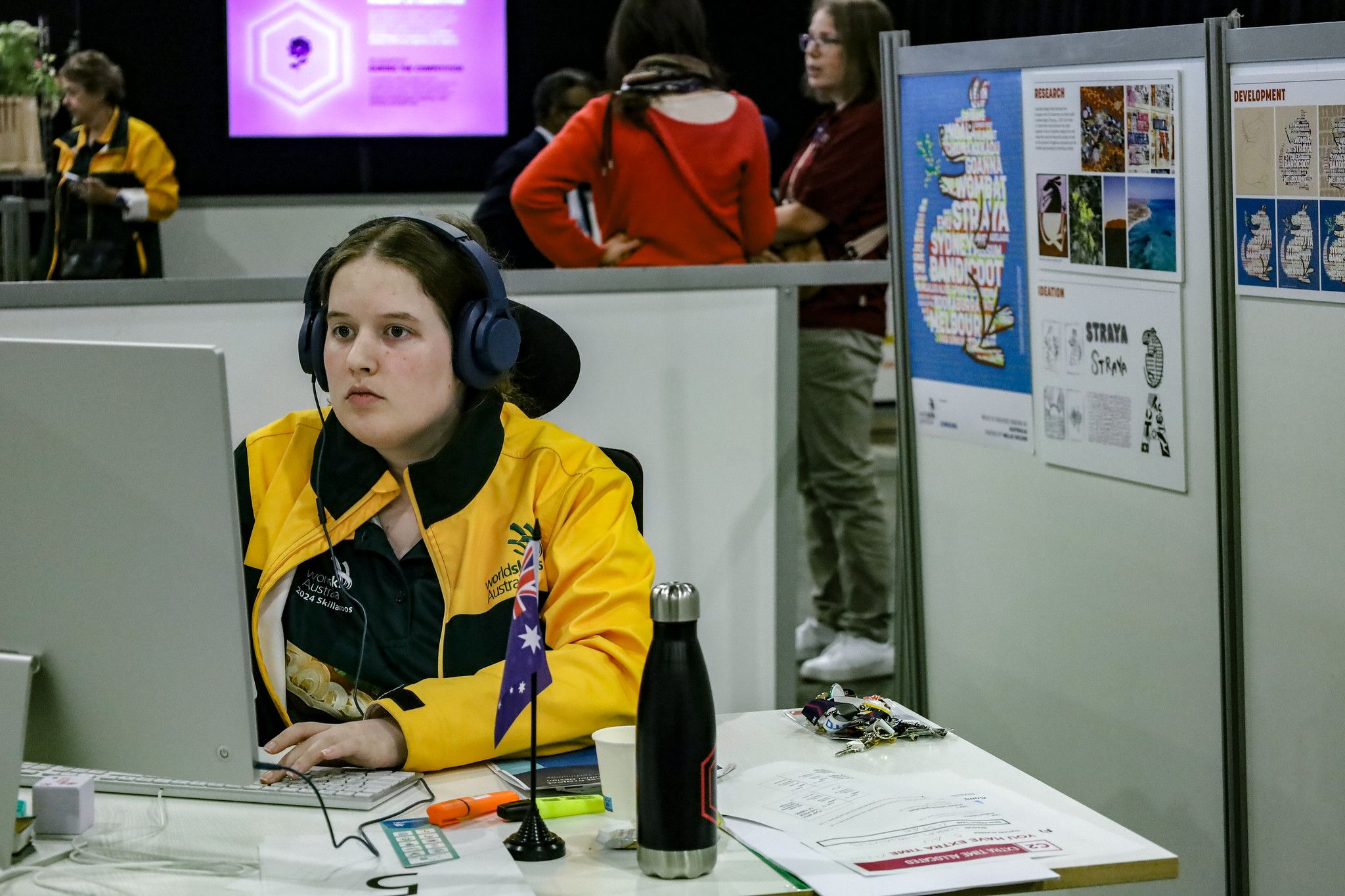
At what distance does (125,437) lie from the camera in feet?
3.87

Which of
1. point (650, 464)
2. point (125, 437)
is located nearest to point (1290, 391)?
point (650, 464)

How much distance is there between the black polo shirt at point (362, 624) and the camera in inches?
69.1

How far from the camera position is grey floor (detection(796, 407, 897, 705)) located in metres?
3.88

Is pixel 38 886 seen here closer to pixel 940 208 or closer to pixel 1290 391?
pixel 1290 391

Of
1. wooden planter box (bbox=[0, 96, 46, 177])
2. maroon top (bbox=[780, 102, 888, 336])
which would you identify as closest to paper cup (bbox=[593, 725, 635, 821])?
maroon top (bbox=[780, 102, 888, 336])

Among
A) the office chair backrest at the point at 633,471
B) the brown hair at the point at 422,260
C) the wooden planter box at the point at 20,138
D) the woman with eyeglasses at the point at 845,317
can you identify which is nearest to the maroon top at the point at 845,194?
the woman with eyeglasses at the point at 845,317

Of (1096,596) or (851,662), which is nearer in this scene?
(1096,596)

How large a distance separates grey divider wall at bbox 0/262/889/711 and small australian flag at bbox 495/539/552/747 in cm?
150

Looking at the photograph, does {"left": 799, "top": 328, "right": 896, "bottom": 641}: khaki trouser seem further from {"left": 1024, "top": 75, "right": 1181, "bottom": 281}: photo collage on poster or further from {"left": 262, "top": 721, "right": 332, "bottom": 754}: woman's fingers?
{"left": 262, "top": 721, "right": 332, "bottom": 754}: woman's fingers

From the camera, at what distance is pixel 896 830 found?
1358mm

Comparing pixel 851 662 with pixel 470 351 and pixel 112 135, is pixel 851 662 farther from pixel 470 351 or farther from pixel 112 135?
pixel 112 135

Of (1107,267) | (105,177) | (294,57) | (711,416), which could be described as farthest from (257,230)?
(1107,267)

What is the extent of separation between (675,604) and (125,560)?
451 millimetres

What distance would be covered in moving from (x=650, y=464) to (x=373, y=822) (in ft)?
5.22
